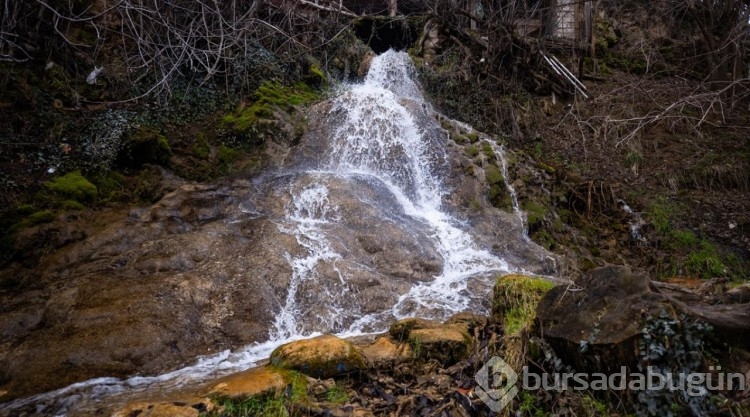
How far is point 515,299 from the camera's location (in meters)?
3.62

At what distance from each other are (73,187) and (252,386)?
5.35m

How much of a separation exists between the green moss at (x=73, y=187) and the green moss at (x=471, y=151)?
664cm

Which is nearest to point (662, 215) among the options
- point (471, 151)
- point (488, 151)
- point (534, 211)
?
point (534, 211)

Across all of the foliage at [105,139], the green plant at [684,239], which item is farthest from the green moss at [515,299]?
the foliage at [105,139]

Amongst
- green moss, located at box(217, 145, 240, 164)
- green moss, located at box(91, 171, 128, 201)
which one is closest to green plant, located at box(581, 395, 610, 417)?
green moss, located at box(91, 171, 128, 201)

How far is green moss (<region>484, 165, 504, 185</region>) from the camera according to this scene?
792 centimetres

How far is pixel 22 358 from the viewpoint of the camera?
12.3 feet

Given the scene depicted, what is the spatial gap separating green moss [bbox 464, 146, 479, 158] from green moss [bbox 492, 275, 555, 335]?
16.1 ft

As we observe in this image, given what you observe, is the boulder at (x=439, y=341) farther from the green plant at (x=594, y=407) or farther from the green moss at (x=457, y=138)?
the green moss at (x=457, y=138)

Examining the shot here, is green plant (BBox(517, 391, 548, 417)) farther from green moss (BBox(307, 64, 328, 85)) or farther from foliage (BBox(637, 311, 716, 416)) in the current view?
green moss (BBox(307, 64, 328, 85))

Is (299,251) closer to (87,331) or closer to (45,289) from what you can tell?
(87,331)

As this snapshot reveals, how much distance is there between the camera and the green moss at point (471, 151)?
27.9 feet

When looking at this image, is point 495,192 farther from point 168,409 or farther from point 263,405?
point 168,409

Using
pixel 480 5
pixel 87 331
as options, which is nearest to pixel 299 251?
pixel 87 331
